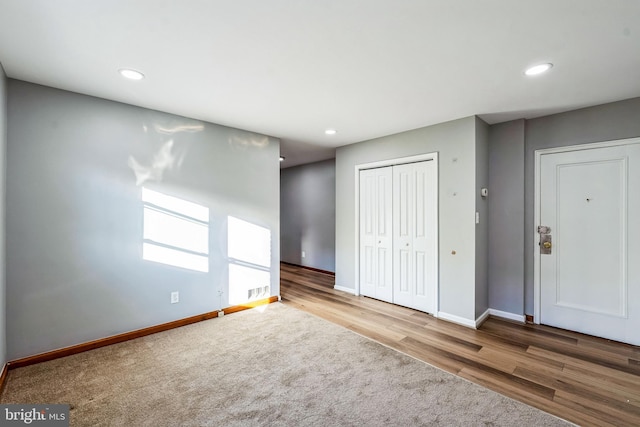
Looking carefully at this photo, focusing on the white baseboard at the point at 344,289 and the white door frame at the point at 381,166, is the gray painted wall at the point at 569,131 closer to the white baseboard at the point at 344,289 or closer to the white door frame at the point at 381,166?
the white door frame at the point at 381,166

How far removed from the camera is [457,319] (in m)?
3.40

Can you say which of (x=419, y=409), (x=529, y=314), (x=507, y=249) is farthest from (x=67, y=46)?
(x=529, y=314)

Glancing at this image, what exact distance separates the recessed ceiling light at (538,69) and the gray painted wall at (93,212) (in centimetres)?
322

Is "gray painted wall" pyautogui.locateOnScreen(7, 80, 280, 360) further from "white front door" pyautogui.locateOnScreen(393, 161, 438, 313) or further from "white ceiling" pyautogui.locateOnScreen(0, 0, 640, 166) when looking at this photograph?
"white front door" pyautogui.locateOnScreen(393, 161, 438, 313)

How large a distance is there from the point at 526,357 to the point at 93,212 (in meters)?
4.28

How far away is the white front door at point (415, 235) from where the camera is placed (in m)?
3.66

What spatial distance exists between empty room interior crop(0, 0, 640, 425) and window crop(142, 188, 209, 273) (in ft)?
0.07

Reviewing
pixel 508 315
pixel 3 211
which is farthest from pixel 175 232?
pixel 508 315

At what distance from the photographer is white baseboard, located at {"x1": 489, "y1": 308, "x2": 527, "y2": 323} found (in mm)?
3430

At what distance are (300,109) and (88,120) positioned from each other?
6.68 feet

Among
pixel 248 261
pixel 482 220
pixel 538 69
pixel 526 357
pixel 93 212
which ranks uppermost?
pixel 538 69

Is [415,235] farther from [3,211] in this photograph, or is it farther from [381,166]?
[3,211]

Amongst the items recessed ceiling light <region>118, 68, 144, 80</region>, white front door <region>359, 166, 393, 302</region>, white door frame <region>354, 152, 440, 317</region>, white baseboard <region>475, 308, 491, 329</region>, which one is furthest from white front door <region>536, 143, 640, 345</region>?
recessed ceiling light <region>118, 68, 144, 80</region>

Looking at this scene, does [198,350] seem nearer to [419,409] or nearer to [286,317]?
[286,317]
